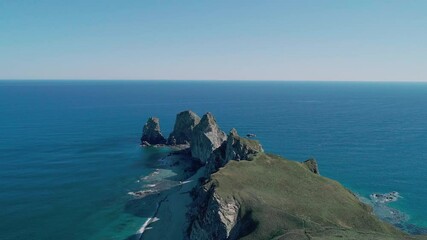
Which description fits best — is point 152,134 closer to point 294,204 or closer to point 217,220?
point 217,220

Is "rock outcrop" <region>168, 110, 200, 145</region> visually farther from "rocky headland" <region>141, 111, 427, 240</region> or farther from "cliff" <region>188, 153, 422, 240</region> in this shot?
"cliff" <region>188, 153, 422, 240</region>

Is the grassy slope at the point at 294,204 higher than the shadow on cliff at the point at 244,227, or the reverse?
the grassy slope at the point at 294,204

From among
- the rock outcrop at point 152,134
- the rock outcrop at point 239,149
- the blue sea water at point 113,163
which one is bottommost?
the blue sea water at point 113,163

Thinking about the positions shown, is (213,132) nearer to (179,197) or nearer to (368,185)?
(179,197)

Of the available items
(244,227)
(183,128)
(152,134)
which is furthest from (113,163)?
(244,227)

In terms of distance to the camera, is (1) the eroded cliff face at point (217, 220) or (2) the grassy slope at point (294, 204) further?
(1) the eroded cliff face at point (217, 220)

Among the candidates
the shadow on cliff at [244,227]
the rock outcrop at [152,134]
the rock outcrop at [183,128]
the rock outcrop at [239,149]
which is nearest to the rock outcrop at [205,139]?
the rock outcrop at [183,128]

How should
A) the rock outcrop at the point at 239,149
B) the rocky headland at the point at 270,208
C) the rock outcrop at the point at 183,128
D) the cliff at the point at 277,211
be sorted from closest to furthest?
the cliff at the point at 277,211 < the rocky headland at the point at 270,208 < the rock outcrop at the point at 239,149 < the rock outcrop at the point at 183,128

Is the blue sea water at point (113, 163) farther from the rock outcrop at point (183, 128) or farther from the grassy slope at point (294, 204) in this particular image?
the grassy slope at point (294, 204)
